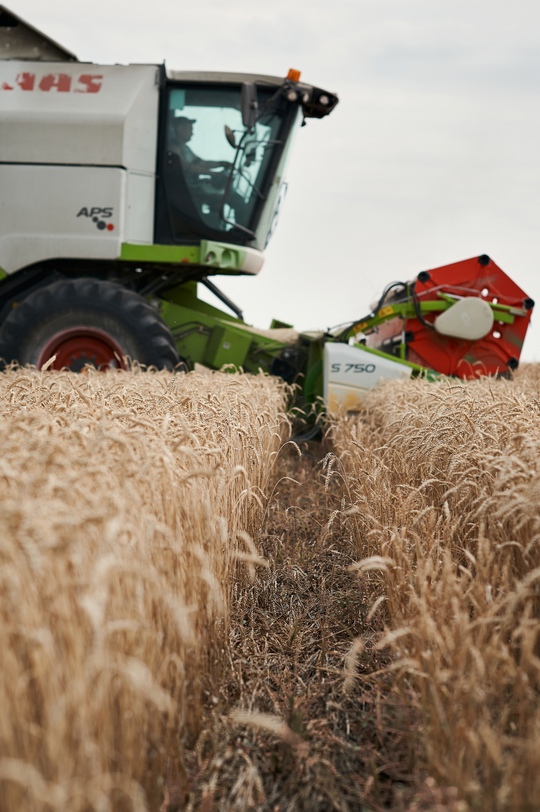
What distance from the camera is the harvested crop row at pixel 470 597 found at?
195 centimetres

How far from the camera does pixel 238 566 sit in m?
3.61

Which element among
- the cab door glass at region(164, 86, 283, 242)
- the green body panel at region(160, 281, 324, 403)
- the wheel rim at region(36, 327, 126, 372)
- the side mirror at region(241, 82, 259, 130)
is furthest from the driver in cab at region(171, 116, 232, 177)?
the wheel rim at region(36, 327, 126, 372)

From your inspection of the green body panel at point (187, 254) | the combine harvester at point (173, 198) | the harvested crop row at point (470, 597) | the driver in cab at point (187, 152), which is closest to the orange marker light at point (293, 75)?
the combine harvester at point (173, 198)

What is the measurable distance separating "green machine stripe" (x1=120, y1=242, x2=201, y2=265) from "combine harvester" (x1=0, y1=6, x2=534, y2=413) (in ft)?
0.05

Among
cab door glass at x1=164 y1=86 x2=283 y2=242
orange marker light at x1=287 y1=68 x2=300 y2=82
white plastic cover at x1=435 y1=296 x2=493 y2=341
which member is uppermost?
orange marker light at x1=287 y1=68 x2=300 y2=82

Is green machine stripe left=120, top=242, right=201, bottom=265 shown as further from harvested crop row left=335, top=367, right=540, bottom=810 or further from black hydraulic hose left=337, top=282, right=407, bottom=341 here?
harvested crop row left=335, top=367, right=540, bottom=810

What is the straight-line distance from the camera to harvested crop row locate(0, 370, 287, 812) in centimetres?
158

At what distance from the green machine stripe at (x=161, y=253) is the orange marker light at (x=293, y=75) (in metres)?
1.90

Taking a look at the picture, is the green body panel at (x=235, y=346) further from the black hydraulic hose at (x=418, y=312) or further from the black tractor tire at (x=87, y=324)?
the black hydraulic hose at (x=418, y=312)

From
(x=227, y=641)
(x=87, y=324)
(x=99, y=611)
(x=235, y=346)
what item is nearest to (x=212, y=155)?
(x=235, y=346)

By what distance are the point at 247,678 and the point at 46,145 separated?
22.9ft

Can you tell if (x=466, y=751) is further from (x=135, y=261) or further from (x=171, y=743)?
(x=135, y=261)

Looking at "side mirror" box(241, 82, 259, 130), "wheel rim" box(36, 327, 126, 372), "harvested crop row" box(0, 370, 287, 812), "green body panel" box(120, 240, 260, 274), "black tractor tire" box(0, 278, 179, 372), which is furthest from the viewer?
"green body panel" box(120, 240, 260, 274)

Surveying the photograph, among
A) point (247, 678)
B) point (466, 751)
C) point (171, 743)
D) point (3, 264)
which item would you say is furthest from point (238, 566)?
point (3, 264)
